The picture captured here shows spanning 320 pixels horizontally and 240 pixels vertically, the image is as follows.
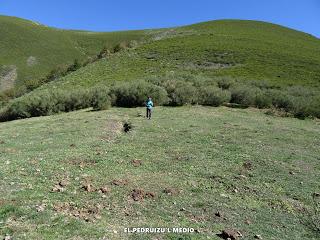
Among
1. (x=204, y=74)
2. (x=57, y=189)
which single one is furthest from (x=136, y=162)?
(x=204, y=74)

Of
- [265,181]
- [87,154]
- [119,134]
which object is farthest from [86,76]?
[265,181]

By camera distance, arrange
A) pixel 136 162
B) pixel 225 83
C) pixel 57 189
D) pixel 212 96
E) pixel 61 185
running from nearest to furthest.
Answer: pixel 57 189, pixel 61 185, pixel 136 162, pixel 212 96, pixel 225 83

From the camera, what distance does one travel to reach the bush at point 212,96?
36.7 m

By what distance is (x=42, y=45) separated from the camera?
312 feet

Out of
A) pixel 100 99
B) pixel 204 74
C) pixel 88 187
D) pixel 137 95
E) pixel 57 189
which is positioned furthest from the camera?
pixel 204 74

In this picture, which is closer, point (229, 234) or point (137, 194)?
point (229, 234)

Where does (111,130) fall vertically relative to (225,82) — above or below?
below

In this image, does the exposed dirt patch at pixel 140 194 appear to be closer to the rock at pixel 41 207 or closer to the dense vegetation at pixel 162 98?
the rock at pixel 41 207

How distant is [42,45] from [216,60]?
51901 millimetres

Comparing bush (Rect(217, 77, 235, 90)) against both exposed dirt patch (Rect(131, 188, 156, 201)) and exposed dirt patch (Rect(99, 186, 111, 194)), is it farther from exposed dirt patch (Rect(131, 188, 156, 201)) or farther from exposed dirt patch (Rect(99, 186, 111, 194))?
exposed dirt patch (Rect(99, 186, 111, 194))

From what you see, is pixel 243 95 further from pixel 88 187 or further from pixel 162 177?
pixel 88 187

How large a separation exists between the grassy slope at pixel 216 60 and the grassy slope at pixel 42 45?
25.7 meters

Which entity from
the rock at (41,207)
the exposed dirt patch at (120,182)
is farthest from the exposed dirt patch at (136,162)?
the rock at (41,207)

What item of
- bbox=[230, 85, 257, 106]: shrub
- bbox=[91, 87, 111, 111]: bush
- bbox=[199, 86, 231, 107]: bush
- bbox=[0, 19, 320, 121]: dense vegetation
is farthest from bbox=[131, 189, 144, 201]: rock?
bbox=[230, 85, 257, 106]: shrub
